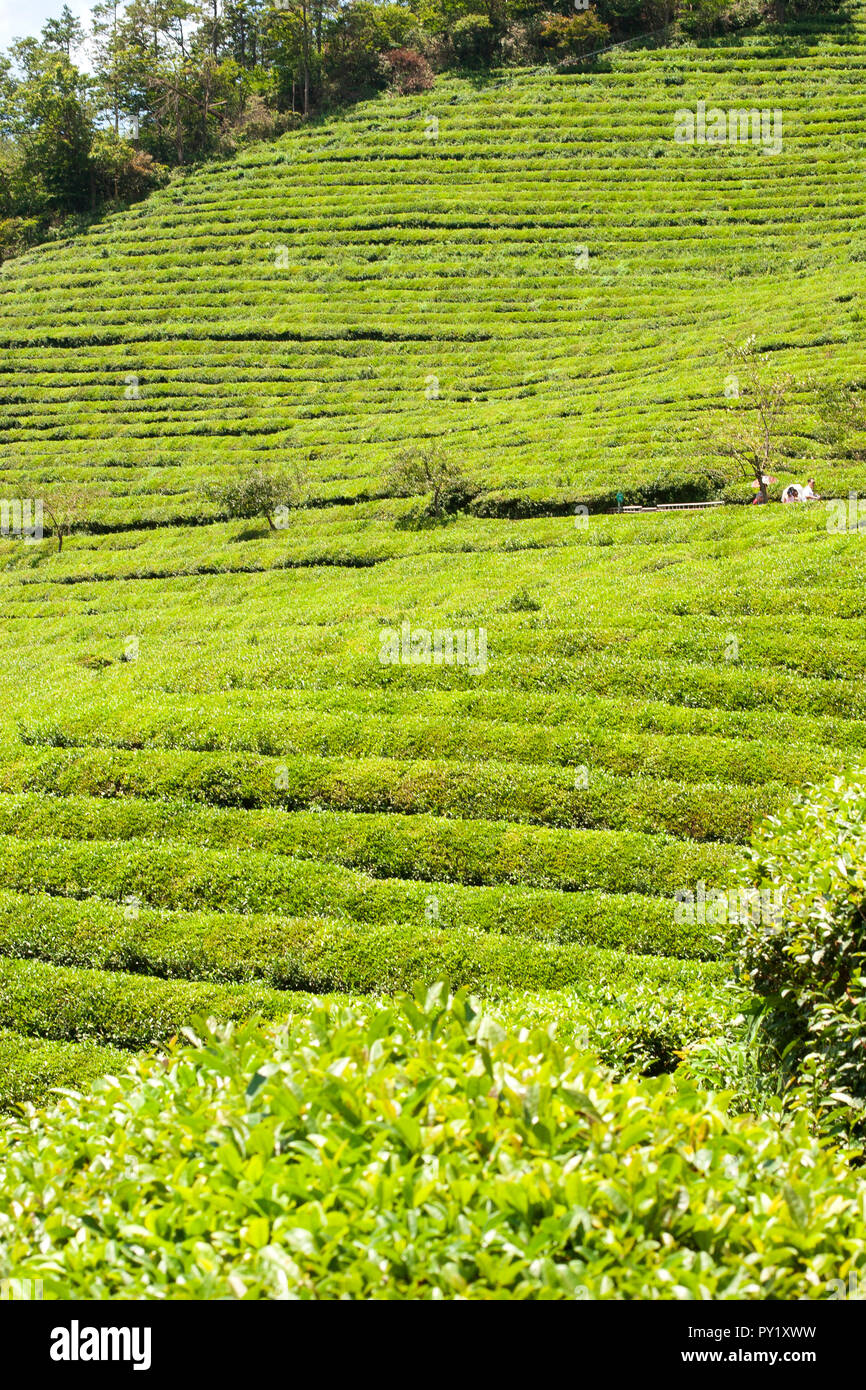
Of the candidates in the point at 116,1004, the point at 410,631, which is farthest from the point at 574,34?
the point at 116,1004

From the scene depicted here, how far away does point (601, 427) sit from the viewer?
48406 millimetres

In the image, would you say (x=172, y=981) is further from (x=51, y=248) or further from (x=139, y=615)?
(x=51, y=248)

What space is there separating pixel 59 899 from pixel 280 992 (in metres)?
5.41

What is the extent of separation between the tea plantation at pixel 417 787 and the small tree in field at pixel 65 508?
139 centimetres

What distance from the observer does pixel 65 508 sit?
52.2 metres

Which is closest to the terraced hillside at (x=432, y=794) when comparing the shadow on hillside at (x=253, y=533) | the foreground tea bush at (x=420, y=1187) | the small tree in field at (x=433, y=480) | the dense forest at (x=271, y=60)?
the foreground tea bush at (x=420, y=1187)

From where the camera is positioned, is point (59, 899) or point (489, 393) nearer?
point (59, 899)

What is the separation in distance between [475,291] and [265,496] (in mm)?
36411

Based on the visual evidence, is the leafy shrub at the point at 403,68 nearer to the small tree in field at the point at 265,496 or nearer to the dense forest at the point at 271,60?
the dense forest at the point at 271,60

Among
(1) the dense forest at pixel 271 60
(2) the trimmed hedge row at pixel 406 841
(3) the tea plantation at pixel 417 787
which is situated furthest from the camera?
(1) the dense forest at pixel 271 60

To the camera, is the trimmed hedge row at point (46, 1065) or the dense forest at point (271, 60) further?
the dense forest at point (271, 60)

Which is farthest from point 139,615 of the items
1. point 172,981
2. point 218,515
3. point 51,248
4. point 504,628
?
point 51,248

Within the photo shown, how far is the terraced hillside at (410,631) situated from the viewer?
16.1m

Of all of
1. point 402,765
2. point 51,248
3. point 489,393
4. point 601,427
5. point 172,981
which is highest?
point 51,248
